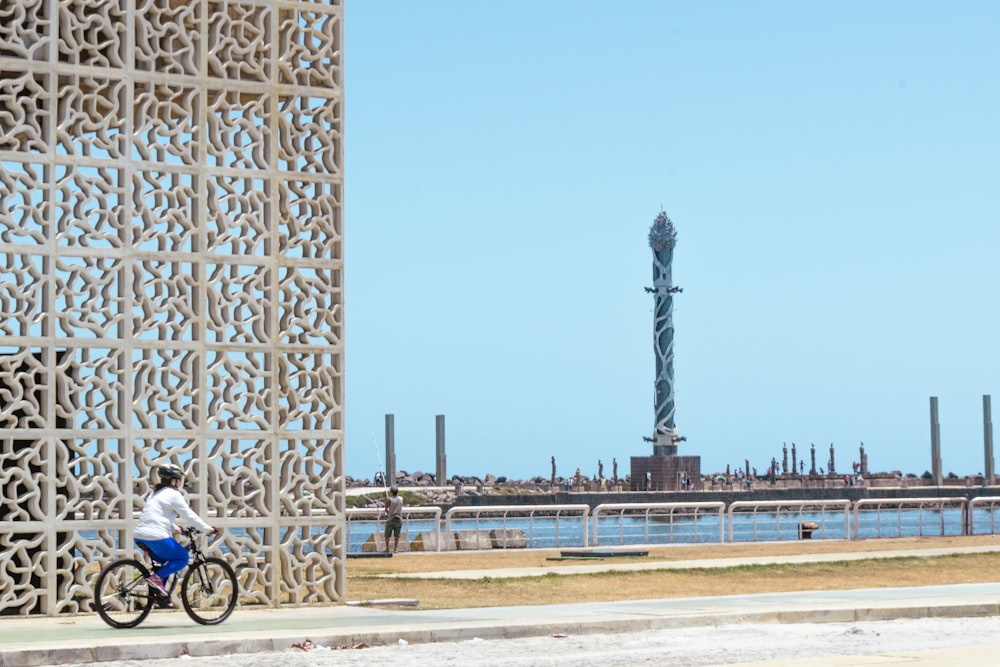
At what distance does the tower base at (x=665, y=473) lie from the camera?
139 metres

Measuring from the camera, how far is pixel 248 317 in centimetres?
1752

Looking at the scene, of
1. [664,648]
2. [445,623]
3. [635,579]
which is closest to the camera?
[664,648]

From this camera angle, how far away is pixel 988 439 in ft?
443

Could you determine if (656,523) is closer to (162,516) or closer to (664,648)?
(162,516)

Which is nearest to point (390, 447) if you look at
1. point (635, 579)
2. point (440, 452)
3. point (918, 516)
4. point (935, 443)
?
point (440, 452)

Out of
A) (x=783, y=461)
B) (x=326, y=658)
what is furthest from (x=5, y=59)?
(x=783, y=461)

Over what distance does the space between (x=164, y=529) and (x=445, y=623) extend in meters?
2.75

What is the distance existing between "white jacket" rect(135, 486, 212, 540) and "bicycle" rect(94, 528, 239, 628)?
19 centimetres

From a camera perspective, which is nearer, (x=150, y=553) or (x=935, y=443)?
(x=150, y=553)

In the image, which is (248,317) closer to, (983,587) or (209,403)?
(209,403)

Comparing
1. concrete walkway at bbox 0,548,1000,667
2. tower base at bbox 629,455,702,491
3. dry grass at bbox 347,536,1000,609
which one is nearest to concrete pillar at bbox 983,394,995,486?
tower base at bbox 629,455,702,491

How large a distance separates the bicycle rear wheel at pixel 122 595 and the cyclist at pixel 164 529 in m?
0.17

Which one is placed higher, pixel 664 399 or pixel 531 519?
pixel 664 399

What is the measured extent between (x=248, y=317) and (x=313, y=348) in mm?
800
